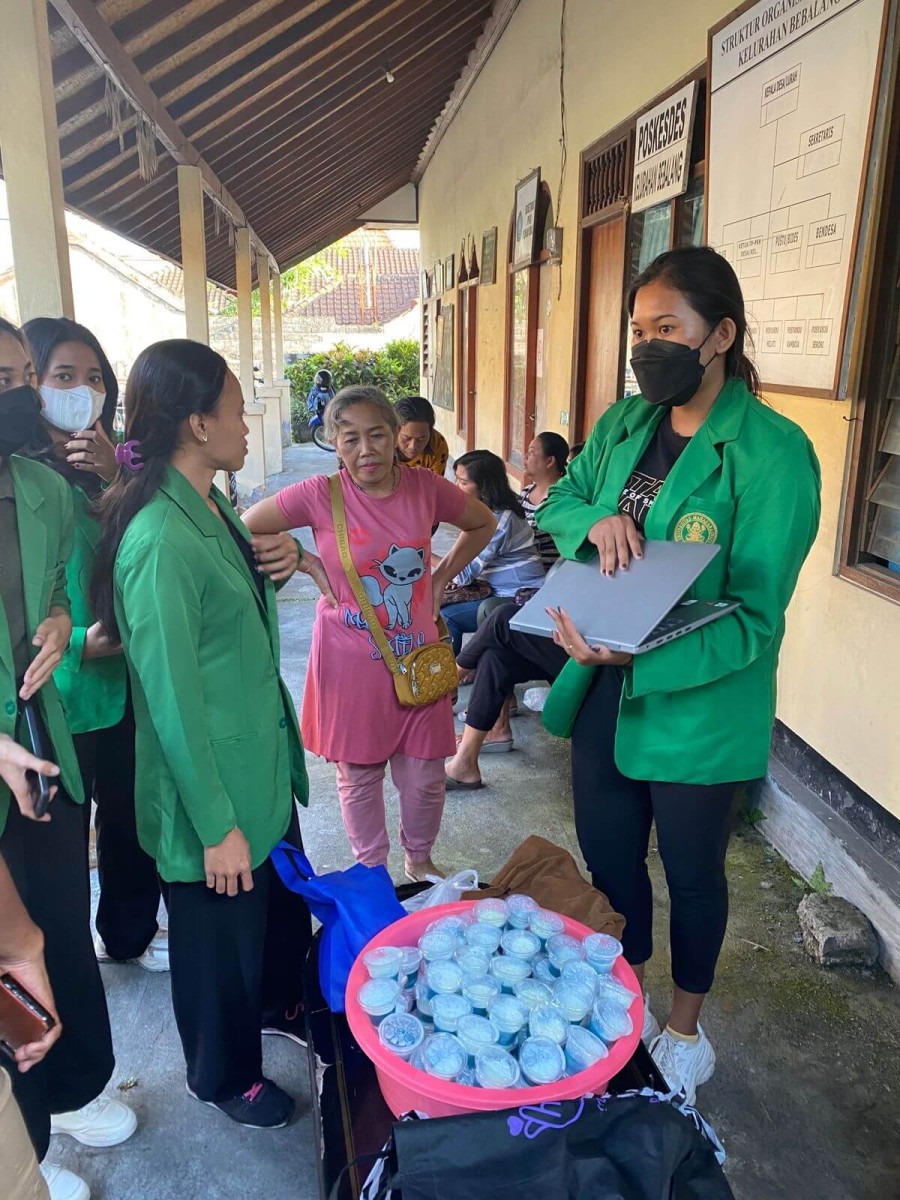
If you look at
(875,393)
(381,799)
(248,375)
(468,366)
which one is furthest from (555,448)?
(248,375)

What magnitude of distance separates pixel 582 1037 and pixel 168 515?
1.17 m

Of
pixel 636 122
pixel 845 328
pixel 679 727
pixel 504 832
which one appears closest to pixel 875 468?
pixel 845 328

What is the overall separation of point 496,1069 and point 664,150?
3.76m

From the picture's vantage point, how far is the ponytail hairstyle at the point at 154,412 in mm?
1571

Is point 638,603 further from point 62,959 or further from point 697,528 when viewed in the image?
point 62,959

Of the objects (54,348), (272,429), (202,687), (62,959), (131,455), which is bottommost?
(62,959)

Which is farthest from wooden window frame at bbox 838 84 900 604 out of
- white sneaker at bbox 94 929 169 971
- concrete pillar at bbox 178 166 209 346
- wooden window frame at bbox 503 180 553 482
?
concrete pillar at bbox 178 166 209 346

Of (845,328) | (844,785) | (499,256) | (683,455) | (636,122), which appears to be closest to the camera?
(683,455)

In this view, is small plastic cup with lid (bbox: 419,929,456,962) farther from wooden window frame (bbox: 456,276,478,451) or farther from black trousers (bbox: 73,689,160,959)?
wooden window frame (bbox: 456,276,478,451)

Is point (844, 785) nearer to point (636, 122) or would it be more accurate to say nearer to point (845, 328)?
point (845, 328)

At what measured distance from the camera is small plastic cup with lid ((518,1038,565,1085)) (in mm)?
1272

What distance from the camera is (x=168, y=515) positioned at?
153 centimetres

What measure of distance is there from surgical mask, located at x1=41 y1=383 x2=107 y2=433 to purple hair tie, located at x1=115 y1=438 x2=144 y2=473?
71 cm

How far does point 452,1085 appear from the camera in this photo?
1.25 metres
